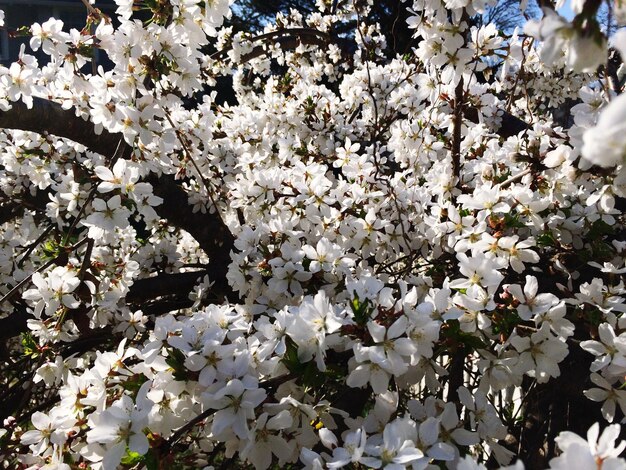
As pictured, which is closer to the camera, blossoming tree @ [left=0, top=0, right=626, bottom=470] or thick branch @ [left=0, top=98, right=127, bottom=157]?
blossoming tree @ [left=0, top=0, right=626, bottom=470]

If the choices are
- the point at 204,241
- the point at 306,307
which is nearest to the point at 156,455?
the point at 306,307

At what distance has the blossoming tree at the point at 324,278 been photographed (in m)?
1.02

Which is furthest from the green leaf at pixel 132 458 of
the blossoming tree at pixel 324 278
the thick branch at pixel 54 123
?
the thick branch at pixel 54 123

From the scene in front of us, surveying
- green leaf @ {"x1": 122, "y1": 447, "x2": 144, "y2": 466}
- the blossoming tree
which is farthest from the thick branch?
green leaf @ {"x1": 122, "y1": 447, "x2": 144, "y2": 466}

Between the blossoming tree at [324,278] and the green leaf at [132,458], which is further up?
the blossoming tree at [324,278]

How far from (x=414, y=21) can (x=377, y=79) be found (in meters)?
2.11

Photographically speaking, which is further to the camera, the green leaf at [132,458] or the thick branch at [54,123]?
the thick branch at [54,123]

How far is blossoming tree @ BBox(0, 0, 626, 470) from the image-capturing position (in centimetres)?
102

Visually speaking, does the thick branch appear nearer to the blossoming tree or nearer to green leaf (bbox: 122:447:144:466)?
the blossoming tree

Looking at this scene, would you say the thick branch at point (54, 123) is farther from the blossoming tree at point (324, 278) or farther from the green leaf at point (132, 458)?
the green leaf at point (132, 458)

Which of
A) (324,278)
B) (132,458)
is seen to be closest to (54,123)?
(324,278)

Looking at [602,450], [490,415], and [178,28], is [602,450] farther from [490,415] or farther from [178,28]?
[178,28]

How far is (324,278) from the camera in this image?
1.59 metres

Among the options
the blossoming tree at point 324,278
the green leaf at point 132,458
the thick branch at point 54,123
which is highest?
the thick branch at point 54,123
